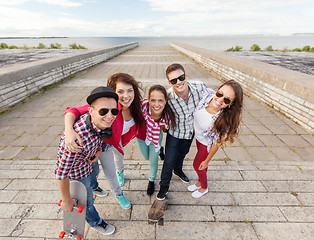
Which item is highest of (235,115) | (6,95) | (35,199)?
(235,115)

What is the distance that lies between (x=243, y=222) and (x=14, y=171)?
135 inches

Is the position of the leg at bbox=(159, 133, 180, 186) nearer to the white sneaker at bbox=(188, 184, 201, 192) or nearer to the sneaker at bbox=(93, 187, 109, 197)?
the white sneaker at bbox=(188, 184, 201, 192)

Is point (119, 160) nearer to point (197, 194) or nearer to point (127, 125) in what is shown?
point (127, 125)

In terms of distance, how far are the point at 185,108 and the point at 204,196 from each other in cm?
129

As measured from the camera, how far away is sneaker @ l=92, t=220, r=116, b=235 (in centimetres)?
Result: 188

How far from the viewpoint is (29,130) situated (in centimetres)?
390

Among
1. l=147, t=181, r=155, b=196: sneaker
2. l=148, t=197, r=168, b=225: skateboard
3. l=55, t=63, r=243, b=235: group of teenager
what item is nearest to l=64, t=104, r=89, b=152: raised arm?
l=55, t=63, r=243, b=235: group of teenager

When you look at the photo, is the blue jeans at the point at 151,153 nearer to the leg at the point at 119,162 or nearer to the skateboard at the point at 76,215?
the leg at the point at 119,162

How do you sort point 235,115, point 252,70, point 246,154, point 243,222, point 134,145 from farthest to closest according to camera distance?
point 252,70
point 134,145
point 246,154
point 243,222
point 235,115

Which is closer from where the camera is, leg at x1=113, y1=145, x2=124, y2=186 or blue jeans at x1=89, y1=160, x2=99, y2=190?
blue jeans at x1=89, y1=160, x2=99, y2=190

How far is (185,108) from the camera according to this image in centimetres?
204

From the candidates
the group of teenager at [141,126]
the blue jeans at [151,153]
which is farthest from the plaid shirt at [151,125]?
the blue jeans at [151,153]

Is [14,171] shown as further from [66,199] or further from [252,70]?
[252,70]

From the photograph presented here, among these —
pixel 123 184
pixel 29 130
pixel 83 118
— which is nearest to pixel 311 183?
pixel 123 184
